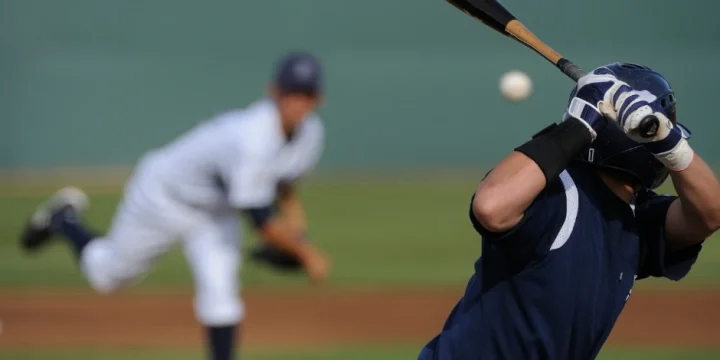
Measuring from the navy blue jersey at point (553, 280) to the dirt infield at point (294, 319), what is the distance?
4.94 meters

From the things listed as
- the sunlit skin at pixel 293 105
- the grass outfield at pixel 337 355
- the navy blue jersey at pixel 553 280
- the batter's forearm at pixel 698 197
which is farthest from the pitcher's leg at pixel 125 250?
the batter's forearm at pixel 698 197

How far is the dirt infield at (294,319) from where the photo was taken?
8148 mm

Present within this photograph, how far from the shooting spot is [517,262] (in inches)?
116

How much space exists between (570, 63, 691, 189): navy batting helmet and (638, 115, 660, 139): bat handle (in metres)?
0.15

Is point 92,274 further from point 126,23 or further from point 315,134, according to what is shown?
point 126,23

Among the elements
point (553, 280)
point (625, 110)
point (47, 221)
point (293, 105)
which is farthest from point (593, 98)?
point (47, 221)

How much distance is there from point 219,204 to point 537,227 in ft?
14.2

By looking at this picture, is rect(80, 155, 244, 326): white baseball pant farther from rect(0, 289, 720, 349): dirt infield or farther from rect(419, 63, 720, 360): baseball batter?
rect(419, 63, 720, 360): baseball batter

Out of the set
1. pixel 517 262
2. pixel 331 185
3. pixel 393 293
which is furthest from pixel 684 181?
pixel 331 185

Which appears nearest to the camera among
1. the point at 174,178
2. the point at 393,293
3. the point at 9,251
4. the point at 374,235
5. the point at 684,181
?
the point at 684,181

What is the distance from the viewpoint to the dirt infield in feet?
26.7

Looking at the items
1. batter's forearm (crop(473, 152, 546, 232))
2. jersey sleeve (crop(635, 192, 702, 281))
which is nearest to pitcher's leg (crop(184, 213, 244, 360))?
jersey sleeve (crop(635, 192, 702, 281))

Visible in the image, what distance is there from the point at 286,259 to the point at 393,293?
2973 millimetres

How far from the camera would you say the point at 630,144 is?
3049 mm
